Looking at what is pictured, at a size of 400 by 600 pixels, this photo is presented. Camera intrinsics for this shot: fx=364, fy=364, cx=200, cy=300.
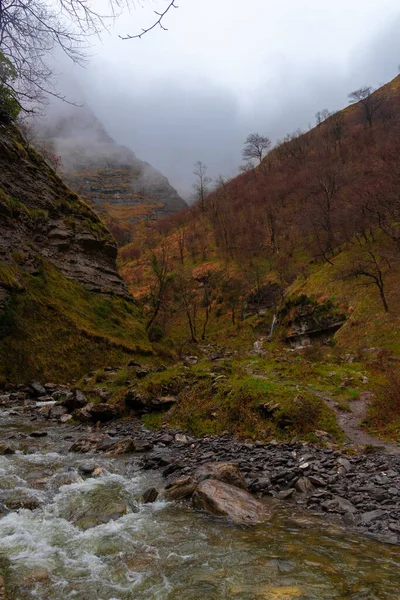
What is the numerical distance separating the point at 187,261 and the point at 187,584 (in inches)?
2807

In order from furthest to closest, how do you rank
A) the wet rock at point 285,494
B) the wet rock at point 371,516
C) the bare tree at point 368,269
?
the bare tree at point 368,269
the wet rock at point 285,494
the wet rock at point 371,516

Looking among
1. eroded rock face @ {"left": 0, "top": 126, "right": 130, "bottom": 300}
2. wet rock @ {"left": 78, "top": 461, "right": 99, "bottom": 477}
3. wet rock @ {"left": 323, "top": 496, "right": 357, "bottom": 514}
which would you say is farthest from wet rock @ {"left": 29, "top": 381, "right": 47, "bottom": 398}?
wet rock @ {"left": 323, "top": 496, "right": 357, "bottom": 514}

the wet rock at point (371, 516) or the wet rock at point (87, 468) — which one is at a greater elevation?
the wet rock at point (87, 468)

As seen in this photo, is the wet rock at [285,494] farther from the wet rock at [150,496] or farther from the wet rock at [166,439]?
the wet rock at [166,439]

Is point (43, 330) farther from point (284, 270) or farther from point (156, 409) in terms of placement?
point (284, 270)

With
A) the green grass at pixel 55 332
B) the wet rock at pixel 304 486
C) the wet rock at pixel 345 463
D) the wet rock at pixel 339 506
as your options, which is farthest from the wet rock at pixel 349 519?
the green grass at pixel 55 332

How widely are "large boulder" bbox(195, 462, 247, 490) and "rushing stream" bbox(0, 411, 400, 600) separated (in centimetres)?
105

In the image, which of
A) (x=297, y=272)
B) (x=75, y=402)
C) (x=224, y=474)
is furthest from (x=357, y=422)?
(x=297, y=272)

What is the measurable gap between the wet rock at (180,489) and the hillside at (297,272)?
4015 millimetres

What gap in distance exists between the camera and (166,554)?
5281 mm

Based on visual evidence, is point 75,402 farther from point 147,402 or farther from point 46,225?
point 46,225

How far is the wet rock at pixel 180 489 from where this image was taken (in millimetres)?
7276

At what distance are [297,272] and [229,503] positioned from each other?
49.2 meters

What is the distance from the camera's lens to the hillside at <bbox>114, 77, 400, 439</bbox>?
17812mm
